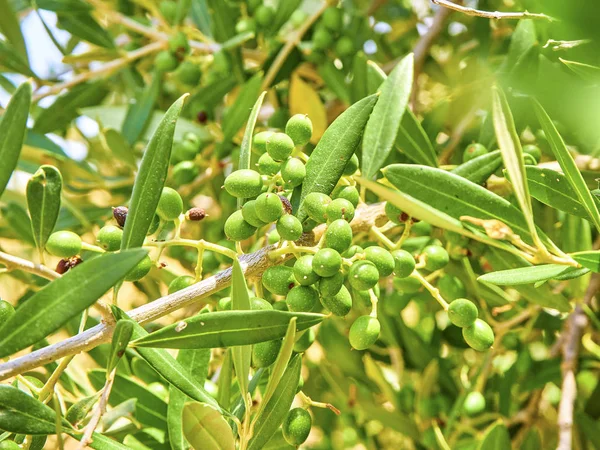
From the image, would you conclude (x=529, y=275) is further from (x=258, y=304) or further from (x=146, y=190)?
(x=146, y=190)

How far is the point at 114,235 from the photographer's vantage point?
96 centimetres

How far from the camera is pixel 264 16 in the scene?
1.71 m

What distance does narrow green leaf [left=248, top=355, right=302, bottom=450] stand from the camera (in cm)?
94

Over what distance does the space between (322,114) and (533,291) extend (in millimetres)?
705

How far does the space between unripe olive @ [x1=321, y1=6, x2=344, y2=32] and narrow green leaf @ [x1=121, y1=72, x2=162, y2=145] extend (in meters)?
0.49

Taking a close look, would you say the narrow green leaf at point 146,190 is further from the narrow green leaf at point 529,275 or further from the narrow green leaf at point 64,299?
the narrow green leaf at point 529,275

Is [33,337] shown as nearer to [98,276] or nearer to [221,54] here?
[98,276]

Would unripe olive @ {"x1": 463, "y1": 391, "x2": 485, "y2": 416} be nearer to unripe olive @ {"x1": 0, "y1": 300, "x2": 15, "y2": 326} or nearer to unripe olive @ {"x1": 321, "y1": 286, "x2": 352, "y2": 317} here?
unripe olive @ {"x1": 321, "y1": 286, "x2": 352, "y2": 317}

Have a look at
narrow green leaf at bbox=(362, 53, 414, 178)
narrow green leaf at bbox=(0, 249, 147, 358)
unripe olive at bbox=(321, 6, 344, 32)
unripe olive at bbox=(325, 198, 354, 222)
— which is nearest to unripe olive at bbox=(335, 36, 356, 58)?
unripe olive at bbox=(321, 6, 344, 32)

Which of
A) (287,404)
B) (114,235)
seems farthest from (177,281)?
(287,404)

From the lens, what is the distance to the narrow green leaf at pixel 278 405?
941mm

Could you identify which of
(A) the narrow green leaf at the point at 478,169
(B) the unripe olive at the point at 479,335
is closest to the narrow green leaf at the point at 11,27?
(A) the narrow green leaf at the point at 478,169

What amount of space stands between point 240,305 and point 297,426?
24 cm

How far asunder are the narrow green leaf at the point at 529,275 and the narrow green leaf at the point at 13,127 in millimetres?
662
